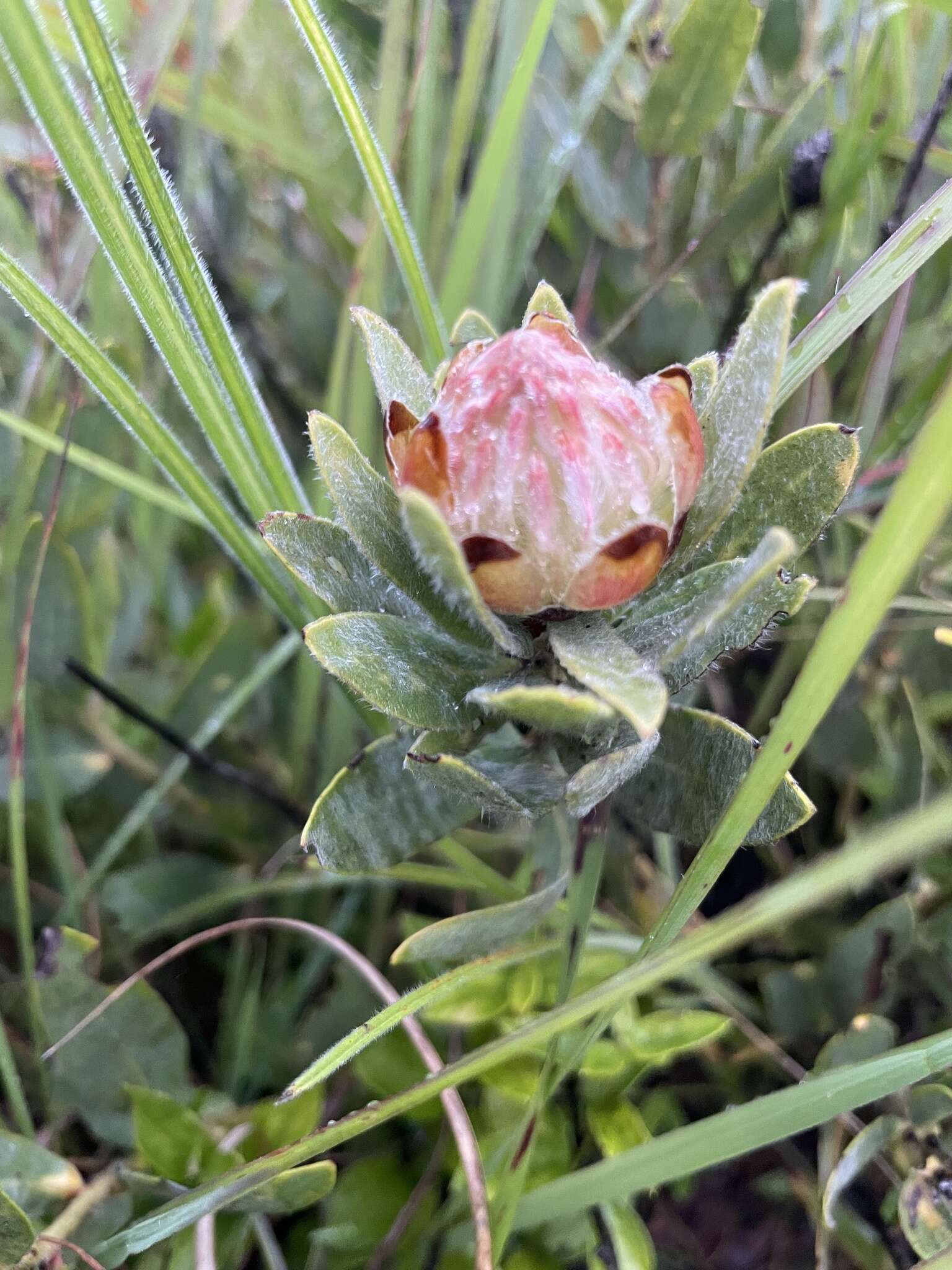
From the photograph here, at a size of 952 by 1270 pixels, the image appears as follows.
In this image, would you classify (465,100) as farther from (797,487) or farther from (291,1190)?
(291,1190)

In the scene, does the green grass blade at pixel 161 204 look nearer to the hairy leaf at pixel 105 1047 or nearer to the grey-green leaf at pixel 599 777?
the grey-green leaf at pixel 599 777

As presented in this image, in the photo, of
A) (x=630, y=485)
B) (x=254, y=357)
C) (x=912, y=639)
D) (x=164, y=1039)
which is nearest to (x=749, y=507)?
(x=630, y=485)

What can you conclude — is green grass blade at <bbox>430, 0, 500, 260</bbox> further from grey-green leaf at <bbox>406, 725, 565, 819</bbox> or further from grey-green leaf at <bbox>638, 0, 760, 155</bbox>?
grey-green leaf at <bbox>406, 725, 565, 819</bbox>

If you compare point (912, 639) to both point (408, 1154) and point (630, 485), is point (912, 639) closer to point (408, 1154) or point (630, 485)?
point (630, 485)

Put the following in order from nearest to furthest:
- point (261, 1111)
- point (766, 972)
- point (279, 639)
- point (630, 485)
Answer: point (630, 485) < point (261, 1111) < point (766, 972) < point (279, 639)

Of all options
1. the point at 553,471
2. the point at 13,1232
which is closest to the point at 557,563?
the point at 553,471
